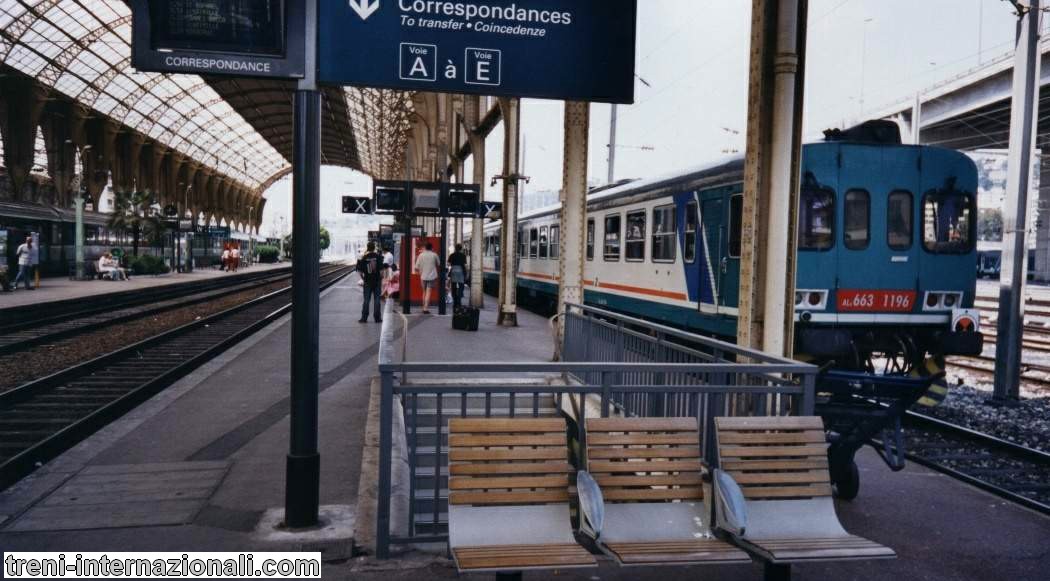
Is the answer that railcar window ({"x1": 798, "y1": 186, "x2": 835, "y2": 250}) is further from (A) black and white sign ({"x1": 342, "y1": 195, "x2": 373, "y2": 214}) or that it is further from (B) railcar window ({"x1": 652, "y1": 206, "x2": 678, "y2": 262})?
(A) black and white sign ({"x1": 342, "y1": 195, "x2": 373, "y2": 214})

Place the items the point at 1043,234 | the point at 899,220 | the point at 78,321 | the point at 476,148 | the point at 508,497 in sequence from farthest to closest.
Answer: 1. the point at 1043,234
2. the point at 476,148
3. the point at 78,321
4. the point at 899,220
5. the point at 508,497

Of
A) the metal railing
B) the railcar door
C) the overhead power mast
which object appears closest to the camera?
the metal railing

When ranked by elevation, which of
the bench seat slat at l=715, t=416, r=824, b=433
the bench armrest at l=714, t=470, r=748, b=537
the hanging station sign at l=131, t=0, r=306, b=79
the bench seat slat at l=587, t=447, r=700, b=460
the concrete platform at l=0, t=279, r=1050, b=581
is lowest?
the concrete platform at l=0, t=279, r=1050, b=581

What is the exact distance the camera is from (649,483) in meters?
4.29

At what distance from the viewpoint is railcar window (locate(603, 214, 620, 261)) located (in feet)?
53.0

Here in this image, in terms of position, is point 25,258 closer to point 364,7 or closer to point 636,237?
point 636,237

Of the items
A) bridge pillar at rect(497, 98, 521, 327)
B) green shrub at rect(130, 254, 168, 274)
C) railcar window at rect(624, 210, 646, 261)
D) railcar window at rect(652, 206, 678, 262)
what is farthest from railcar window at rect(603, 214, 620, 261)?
green shrub at rect(130, 254, 168, 274)

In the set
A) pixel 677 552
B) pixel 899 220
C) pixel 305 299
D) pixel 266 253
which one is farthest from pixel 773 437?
pixel 266 253

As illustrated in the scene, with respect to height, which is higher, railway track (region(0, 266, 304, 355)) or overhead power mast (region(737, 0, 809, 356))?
overhead power mast (region(737, 0, 809, 356))

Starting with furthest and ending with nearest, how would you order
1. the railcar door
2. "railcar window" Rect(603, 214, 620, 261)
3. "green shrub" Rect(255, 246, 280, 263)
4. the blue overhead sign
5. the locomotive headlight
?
"green shrub" Rect(255, 246, 280, 263) < "railcar window" Rect(603, 214, 620, 261) < the railcar door < the locomotive headlight < the blue overhead sign

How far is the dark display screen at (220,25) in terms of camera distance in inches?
193

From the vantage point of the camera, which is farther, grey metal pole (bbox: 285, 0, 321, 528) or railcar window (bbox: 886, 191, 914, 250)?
railcar window (bbox: 886, 191, 914, 250)

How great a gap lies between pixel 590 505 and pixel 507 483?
43cm

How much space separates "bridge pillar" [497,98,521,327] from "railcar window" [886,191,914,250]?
9.19m
